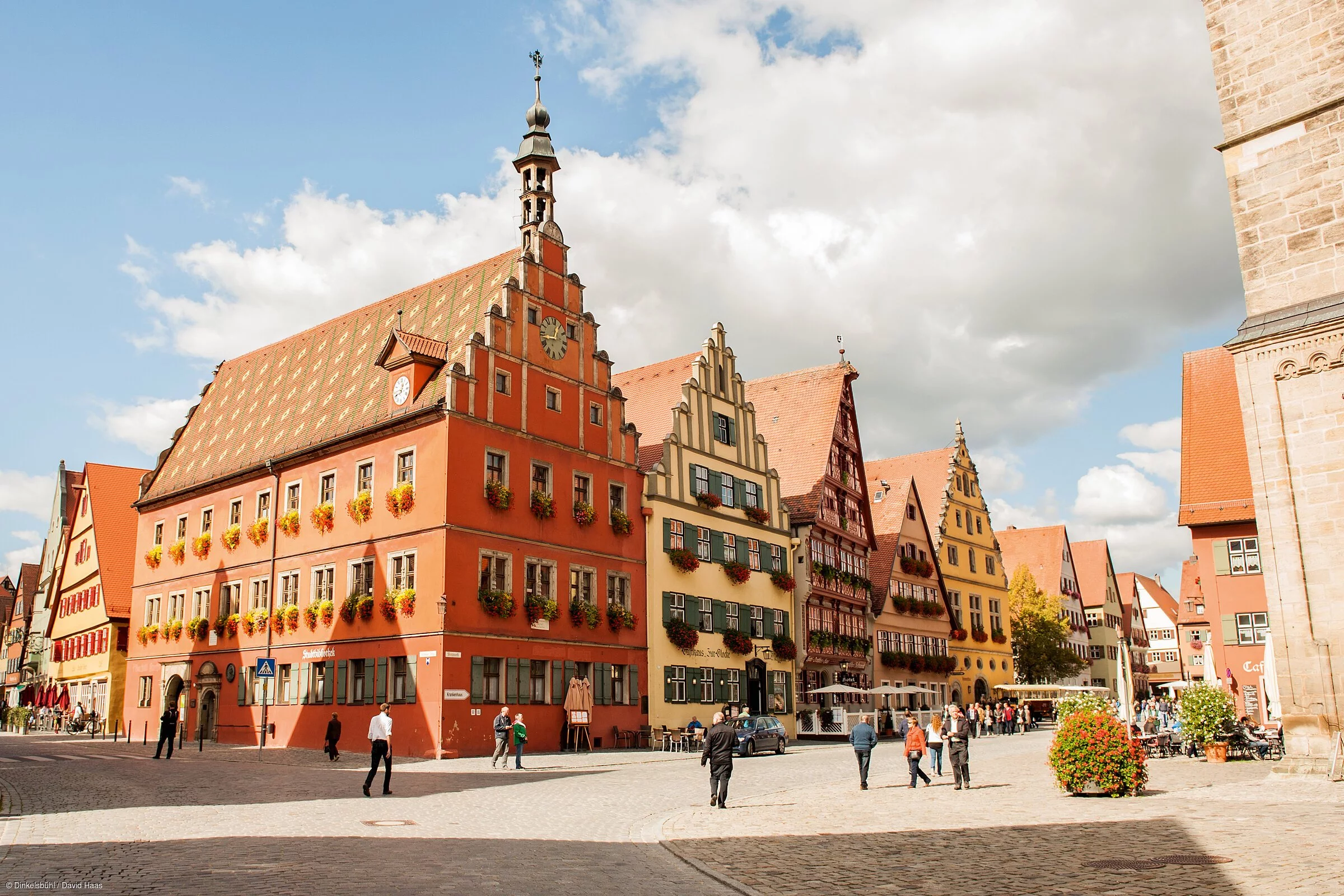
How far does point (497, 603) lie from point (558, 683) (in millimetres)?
3872

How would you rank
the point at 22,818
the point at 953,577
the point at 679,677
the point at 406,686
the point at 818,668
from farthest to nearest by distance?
the point at 953,577 → the point at 818,668 → the point at 679,677 → the point at 406,686 → the point at 22,818

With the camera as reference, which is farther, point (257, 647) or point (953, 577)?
point (953, 577)

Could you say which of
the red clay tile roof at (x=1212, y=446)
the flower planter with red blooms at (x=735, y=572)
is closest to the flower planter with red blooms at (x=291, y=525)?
the flower planter with red blooms at (x=735, y=572)

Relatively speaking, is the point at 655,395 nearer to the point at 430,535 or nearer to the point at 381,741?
the point at 430,535

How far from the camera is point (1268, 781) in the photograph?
65.1 ft

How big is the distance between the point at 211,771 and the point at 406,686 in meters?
7.77

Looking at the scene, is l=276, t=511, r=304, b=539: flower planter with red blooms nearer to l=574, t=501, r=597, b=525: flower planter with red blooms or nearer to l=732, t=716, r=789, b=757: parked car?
l=574, t=501, r=597, b=525: flower planter with red blooms

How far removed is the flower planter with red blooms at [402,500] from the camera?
111 ft

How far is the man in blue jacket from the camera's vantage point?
69.7 feet

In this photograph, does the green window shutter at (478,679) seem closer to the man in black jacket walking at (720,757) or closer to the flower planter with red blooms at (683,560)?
the flower planter with red blooms at (683,560)

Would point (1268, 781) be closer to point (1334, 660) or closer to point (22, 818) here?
point (1334, 660)

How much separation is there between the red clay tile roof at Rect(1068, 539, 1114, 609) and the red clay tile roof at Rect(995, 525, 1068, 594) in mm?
9704

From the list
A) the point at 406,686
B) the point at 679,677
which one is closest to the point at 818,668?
the point at 679,677

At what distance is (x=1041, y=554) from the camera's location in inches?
3285
